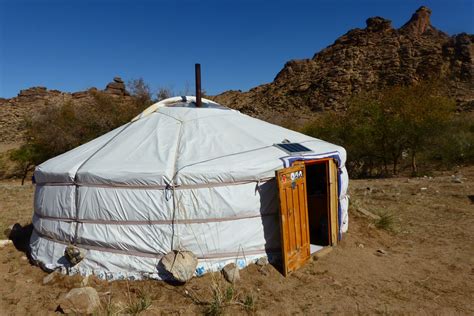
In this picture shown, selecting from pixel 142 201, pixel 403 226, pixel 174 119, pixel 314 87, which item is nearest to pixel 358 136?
pixel 403 226

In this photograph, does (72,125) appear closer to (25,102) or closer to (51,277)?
(51,277)

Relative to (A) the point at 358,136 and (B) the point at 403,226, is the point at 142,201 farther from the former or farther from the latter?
(A) the point at 358,136

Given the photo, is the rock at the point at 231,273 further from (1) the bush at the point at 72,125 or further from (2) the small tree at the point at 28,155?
(2) the small tree at the point at 28,155

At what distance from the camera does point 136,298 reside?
12.3 ft

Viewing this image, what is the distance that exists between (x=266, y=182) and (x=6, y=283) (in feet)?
11.2

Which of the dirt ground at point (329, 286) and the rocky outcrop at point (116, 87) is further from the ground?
the rocky outcrop at point (116, 87)

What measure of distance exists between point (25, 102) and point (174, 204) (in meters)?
41.9

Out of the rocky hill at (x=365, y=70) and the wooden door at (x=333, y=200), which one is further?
the rocky hill at (x=365, y=70)

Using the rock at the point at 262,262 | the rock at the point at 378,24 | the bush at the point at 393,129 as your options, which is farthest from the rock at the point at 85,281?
the rock at the point at 378,24

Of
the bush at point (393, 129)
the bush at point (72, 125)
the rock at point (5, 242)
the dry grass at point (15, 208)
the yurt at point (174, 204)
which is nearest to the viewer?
the yurt at point (174, 204)

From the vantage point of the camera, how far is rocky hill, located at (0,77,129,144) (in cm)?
3228

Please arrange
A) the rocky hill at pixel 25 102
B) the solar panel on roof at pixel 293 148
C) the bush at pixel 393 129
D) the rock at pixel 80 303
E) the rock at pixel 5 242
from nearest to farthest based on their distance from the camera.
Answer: the rock at pixel 80 303 < the solar panel on roof at pixel 293 148 < the rock at pixel 5 242 < the bush at pixel 393 129 < the rocky hill at pixel 25 102

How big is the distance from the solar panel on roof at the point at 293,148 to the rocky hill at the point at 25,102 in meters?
29.1

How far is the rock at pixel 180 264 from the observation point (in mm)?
3838
